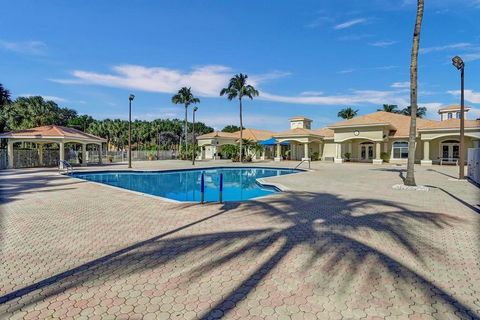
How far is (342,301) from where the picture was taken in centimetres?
366

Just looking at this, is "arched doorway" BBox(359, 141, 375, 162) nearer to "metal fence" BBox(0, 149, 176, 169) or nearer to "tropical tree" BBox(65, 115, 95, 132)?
"metal fence" BBox(0, 149, 176, 169)

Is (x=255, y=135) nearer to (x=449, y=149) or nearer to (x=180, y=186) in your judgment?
(x=449, y=149)

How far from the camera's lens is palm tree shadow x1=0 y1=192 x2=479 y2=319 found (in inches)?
157

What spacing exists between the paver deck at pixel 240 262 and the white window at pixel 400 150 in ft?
88.4

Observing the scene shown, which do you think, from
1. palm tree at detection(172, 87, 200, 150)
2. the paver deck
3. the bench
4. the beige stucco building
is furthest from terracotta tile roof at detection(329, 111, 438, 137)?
the paver deck

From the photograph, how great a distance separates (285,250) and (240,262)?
98 cm

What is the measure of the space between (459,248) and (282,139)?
34928mm

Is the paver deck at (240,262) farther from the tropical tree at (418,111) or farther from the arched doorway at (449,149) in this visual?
the tropical tree at (418,111)

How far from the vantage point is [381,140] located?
3272cm

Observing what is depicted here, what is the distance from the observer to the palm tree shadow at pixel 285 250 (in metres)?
3.99

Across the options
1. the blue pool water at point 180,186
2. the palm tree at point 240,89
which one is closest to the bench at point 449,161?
the blue pool water at point 180,186

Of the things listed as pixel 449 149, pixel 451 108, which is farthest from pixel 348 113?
pixel 449 149

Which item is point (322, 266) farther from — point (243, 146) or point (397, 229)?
point (243, 146)

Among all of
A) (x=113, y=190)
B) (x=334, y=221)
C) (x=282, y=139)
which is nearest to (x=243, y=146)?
(x=282, y=139)
